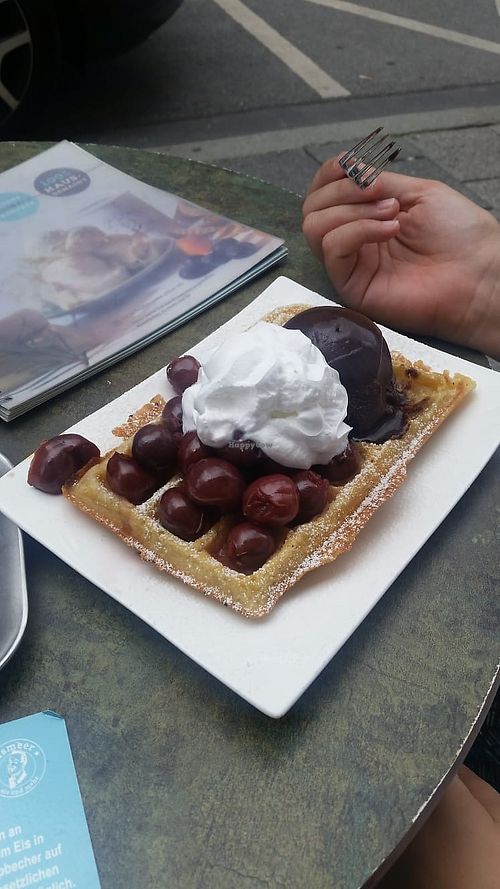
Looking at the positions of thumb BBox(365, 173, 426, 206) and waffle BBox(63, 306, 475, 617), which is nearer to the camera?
waffle BBox(63, 306, 475, 617)

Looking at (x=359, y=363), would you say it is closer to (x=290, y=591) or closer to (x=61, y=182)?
(x=290, y=591)

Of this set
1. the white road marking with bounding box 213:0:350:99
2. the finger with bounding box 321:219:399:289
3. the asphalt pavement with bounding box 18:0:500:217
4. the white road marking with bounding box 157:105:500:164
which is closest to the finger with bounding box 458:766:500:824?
the finger with bounding box 321:219:399:289

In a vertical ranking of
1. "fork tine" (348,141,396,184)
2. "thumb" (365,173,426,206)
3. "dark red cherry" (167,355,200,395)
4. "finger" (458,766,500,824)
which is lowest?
"finger" (458,766,500,824)

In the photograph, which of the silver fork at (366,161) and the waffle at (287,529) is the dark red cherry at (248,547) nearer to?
the waffle at (287,529)

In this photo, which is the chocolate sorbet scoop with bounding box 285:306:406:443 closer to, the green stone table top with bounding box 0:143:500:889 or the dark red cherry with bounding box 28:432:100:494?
the green stone table top with bounding box 0:143:500:889

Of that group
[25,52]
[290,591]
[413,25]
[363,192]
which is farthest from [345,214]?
[413,25]

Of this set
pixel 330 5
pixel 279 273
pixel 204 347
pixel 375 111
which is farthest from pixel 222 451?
pixel 330 5

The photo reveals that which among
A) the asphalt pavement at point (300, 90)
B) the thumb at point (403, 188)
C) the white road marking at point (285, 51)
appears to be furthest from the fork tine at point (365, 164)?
the white road marking at point (285, 51)
